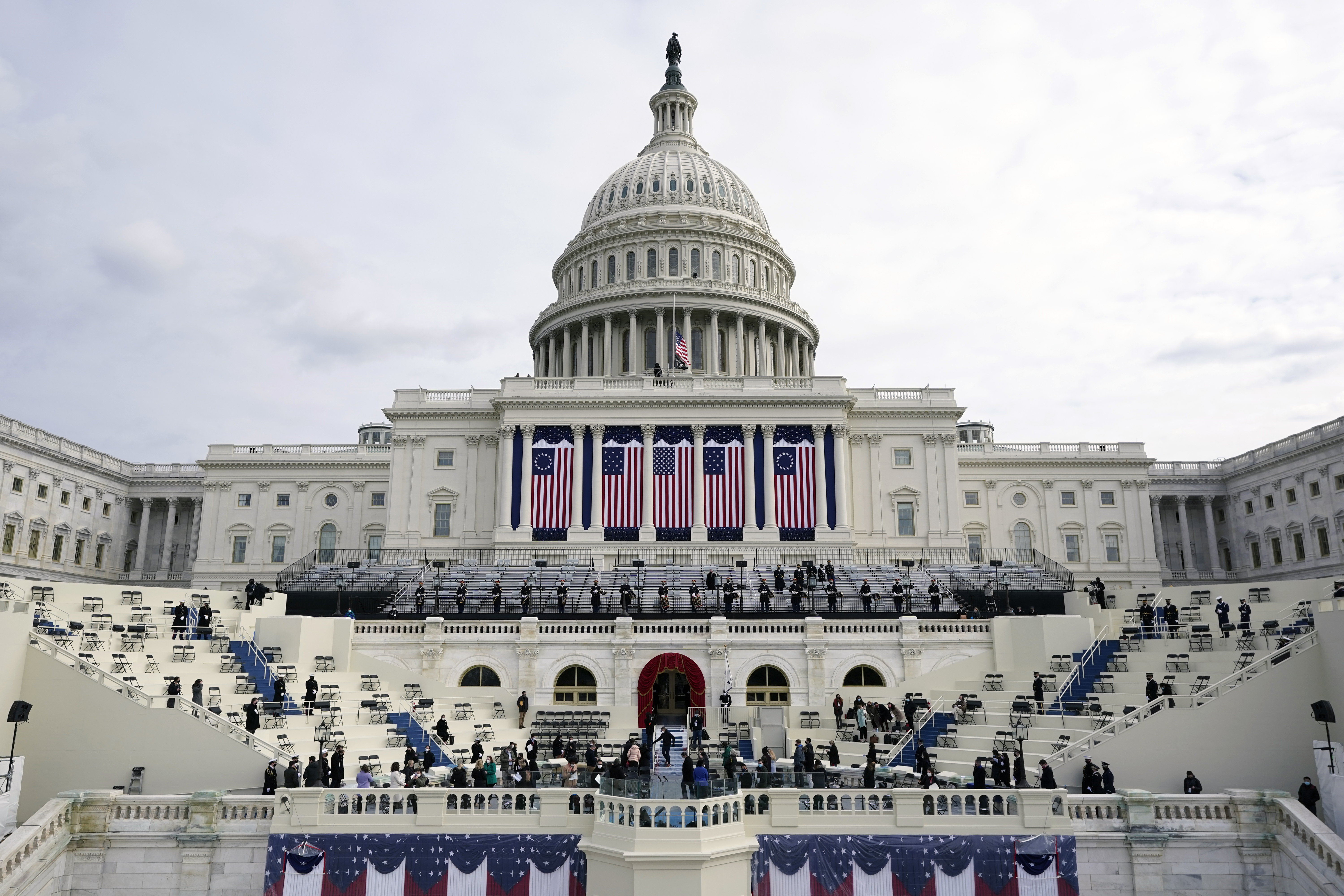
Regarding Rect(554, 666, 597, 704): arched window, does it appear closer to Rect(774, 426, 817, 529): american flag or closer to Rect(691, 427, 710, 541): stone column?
Rect(691, 427, 710, 541): stone column

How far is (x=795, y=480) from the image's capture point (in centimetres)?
6619

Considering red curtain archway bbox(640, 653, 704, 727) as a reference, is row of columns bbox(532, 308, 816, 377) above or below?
above

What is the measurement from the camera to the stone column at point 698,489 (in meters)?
64.5

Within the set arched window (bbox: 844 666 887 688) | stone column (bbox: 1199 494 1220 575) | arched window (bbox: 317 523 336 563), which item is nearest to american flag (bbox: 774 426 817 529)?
arched window (bbox: 844 666 887 688)

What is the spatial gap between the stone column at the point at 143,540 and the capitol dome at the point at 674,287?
37460 millimetres

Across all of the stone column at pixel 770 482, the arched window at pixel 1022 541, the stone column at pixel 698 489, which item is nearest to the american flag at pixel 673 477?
the stone column at pixel 698 489

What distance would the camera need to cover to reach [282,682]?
3250 centimetres

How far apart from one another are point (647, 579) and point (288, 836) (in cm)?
3215

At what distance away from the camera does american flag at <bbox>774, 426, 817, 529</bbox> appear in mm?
65250

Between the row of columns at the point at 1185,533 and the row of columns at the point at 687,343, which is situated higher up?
the row of columns at the point at 687,343

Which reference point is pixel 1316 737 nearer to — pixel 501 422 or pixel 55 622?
pixel 55 622

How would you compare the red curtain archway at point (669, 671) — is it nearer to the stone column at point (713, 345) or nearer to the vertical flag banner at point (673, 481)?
the vertical flag banner at point (673, 481)

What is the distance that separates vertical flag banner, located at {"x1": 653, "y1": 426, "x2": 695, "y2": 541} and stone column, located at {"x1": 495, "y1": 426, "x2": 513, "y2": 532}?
9730 mm

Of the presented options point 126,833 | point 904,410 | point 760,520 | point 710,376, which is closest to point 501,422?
point 710,376
